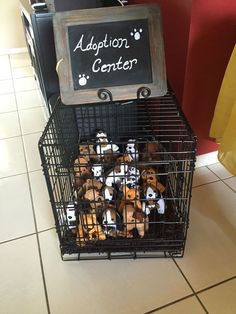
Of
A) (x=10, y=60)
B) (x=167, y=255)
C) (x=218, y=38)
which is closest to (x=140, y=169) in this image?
(x=167, y=255)

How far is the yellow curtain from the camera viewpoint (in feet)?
2.66

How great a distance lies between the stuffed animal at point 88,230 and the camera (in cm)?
83

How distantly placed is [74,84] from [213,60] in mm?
497

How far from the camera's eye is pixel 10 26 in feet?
9.71

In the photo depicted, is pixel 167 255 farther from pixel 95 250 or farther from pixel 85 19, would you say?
pixel 85 19

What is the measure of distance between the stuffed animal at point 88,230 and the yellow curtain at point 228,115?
43 cm

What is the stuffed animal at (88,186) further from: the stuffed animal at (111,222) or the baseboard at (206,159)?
the baseboard at (206,159)

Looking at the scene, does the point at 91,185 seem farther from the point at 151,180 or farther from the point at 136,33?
the point at 136,33

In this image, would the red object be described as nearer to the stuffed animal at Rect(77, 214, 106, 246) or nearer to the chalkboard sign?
the chalkboard sign

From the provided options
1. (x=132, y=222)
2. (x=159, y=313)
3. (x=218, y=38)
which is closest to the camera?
(x=159, y=313)

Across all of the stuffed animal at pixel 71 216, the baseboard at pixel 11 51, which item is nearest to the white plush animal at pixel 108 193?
the stuffed animal at pixel 71 216

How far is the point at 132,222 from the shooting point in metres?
0.83

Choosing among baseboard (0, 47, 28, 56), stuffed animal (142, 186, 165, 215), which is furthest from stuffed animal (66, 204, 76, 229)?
baseboard (0, 47, 28, 56)

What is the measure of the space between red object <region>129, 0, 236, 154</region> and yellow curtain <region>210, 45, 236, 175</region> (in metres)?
0.15
